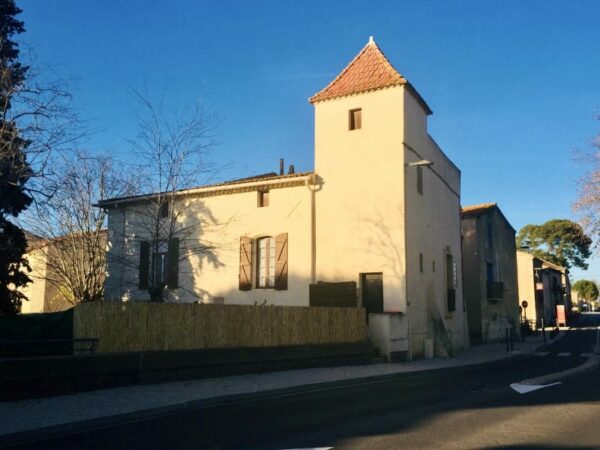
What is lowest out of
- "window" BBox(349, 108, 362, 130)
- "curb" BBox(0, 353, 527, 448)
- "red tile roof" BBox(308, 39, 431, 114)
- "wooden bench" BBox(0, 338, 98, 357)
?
"curb" BBox(0, 353, 527, 448)

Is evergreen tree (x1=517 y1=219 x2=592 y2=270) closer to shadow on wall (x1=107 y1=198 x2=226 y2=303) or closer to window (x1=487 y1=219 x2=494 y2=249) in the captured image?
window (x1=487 y1=219 x2=494 y2=249)

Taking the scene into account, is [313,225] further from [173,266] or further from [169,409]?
[169,409]

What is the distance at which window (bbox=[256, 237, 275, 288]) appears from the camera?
2369 centimetres

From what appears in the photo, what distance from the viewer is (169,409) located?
9.80m

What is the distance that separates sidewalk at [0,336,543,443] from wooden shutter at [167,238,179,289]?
1146 cm

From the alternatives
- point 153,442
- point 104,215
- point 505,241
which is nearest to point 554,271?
point 505,241

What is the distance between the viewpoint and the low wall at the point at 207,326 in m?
12.2

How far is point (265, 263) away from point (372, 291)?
511cm

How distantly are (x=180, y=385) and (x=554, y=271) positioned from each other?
6420 centimetres

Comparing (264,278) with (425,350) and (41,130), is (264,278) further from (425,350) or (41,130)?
(41,130)

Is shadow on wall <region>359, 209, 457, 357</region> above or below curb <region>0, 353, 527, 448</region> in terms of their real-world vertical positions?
above

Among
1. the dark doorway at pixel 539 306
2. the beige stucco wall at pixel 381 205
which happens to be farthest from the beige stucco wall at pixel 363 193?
the dark doorway at pixel 539 306

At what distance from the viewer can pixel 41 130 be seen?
12.9 m

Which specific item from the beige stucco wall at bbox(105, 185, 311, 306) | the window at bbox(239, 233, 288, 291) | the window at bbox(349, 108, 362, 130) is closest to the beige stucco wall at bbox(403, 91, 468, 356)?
the window at bbox(349, 108, 362, 130)
